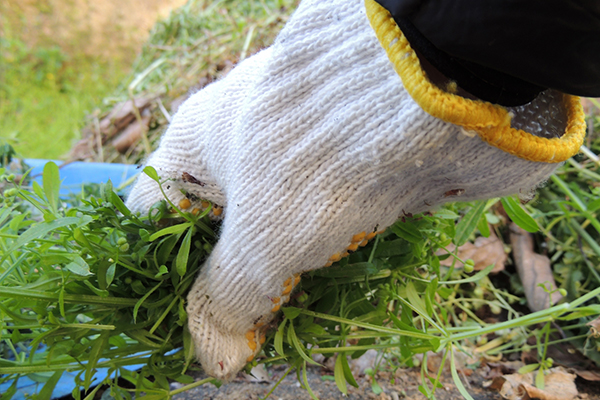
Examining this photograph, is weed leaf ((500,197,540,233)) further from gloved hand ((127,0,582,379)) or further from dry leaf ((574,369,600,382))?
dry leaf ((574,369,600,382))

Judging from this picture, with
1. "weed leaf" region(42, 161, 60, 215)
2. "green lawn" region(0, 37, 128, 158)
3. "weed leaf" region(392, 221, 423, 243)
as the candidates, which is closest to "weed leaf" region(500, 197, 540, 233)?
"weed leaf" region(392, 221, 423, 243)

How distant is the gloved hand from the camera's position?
1.46ft

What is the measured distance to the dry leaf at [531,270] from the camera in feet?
3.26

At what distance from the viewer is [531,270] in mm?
1039

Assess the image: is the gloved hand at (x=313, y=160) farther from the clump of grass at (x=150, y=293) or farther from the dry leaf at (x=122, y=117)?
the dry leaf at (x=122, y=117)

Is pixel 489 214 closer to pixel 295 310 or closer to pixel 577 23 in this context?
pixel 295 310

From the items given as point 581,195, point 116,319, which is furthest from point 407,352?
point 581,195

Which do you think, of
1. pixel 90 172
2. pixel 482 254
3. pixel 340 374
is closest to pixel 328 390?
pixel 340 374

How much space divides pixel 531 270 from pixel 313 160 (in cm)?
75

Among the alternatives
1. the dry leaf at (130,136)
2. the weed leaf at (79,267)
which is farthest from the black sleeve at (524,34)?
the dry leaf at (130,136)

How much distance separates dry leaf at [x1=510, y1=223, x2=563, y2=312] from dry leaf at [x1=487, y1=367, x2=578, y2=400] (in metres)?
Result: 0.16

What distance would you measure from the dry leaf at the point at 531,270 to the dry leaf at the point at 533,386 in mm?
157

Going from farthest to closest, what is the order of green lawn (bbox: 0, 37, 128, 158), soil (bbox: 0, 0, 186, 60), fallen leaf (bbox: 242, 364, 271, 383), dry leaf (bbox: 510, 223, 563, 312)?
soil (bbox: 0, 0, 186, 60), green lawn (bbox: 0, 37, 128, 158), dry leaf (bbox: 510, 223, 563, 312), fallen leaf (bbox: 242, 364, 271, 383)

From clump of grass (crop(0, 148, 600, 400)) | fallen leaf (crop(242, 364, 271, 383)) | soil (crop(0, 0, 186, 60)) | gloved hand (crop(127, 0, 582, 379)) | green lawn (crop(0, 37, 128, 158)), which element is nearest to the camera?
gloved hand (crop(127, 0, 582, 379))
